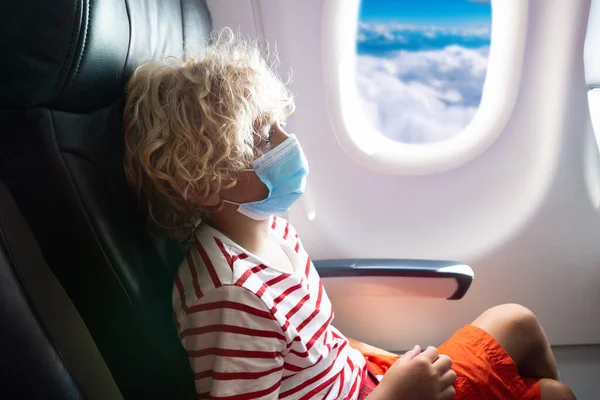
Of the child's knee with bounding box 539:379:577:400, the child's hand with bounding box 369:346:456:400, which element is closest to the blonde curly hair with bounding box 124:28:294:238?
the child's hand with bounding box 369:346:456:400

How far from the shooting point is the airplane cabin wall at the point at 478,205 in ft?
5.26

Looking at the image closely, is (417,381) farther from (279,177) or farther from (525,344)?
(279,177)

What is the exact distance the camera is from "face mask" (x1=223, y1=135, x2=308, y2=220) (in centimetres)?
112

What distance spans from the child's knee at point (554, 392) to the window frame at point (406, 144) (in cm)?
64

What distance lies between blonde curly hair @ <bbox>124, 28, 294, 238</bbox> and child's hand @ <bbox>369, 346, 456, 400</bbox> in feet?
1.69

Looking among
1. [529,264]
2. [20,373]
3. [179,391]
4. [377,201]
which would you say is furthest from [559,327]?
[20,373]

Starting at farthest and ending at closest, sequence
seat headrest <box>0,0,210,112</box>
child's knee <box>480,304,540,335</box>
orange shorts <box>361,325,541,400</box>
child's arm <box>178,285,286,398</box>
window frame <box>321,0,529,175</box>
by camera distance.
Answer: window frame <box>321,0,529,175</box>, child's knee <box>480,304,540,335</box>, orange shorts <box>361,325,541,400</box>, child's arm <box>178,285,286,398</box>, seat headrest <box>0,0,210,112</box>

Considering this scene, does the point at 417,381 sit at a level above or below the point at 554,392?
above

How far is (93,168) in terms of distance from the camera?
0.96 m

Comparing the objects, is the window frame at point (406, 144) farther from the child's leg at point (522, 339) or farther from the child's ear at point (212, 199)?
the child's ear at point (212, 199)

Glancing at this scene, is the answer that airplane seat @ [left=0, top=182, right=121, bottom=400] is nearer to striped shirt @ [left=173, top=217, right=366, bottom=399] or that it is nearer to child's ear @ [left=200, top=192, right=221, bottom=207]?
striped shirt @ [left=173, top=217, right=366, bottom=399]

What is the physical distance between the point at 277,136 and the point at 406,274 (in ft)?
1.81

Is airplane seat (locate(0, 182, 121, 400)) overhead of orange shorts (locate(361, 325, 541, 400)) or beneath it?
overhead

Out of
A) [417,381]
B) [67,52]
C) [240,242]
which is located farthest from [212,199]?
[417,381]
